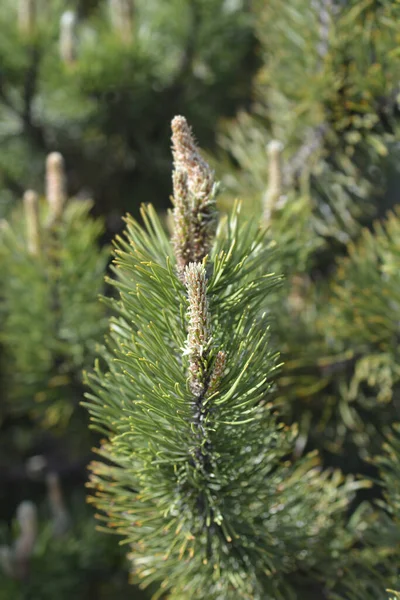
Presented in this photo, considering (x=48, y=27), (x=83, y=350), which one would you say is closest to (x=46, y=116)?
(x=48, y=27)

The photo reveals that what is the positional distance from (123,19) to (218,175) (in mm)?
200

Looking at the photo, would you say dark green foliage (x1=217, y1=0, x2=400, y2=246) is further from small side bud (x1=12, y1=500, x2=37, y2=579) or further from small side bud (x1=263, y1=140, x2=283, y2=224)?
A: small side bud (x1=12, y1=500, x2=37, y2=579)

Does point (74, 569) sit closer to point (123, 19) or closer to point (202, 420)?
point (202, 420)

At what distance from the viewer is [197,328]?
33 centimetres

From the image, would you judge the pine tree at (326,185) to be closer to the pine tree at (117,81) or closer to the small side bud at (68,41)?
the pine tree at (117,81)

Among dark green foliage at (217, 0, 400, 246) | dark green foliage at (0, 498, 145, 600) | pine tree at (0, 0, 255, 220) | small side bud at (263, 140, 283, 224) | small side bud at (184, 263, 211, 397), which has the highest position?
pine tree at (0, 0, 255, 220)

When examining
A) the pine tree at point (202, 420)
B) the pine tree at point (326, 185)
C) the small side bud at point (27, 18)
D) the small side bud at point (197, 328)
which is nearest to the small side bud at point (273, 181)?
the pine tree at point (326, 185)

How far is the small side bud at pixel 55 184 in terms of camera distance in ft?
1.80

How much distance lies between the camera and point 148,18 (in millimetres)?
725

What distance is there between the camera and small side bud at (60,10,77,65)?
0.64 metres

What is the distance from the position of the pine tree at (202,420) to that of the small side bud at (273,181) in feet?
0.35

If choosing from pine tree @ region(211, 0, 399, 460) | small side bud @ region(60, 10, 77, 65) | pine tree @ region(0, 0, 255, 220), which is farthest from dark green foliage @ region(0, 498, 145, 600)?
small side bud @ region(60, 10, 77, 65)

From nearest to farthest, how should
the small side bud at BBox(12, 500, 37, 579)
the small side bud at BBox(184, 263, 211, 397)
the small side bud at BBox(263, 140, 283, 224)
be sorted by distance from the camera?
the small side bud at BBox(184, 263, 211, 397)
the small side bud at BBox(263, 140, 283, 224)
the small side bud at BBox(12, 500, 37, 579)

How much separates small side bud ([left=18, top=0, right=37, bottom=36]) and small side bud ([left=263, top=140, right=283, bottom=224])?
1.05 ft
